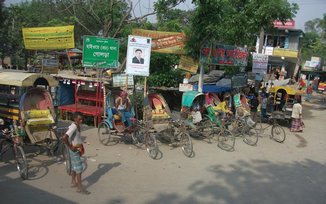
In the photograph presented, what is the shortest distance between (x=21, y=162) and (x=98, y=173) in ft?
5.39

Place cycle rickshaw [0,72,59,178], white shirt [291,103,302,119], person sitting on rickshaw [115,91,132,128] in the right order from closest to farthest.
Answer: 1. cycle rickshaw [0,72,59,178]
2. person sitting on rickshaw [115,91,132,128]
3. white shirt [291,103,302,119]

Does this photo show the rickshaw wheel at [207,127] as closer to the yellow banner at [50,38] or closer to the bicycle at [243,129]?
the bicycle at [243,129]

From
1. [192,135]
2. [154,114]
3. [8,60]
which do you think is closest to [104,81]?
[154,114]

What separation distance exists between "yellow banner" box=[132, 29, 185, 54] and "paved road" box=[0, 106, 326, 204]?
4.48 meters

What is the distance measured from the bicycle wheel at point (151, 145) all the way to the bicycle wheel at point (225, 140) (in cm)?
251

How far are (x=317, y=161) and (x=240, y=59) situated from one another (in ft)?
22.6

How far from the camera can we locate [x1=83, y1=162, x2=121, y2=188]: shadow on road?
7301 mm

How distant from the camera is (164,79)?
Result: 1584 cm

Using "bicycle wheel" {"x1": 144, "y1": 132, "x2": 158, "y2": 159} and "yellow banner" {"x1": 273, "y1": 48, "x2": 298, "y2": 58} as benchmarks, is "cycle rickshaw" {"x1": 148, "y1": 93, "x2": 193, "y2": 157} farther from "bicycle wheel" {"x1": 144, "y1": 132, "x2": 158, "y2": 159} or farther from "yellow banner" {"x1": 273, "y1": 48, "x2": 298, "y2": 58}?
"yellow banner" {"x1": 273, "y1": 48, "x2": 298, "y2": 58}

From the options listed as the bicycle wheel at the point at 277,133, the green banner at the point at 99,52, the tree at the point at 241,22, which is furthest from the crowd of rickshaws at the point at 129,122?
the tree at the point at 241,22

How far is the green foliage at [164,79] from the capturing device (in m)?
15.8

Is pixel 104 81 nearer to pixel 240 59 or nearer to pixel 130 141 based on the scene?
pixel 130 141

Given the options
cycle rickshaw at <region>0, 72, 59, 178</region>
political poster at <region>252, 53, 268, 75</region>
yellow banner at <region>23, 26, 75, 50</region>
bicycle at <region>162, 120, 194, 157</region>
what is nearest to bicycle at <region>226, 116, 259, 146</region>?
bicycle at <region>162, 120, 194, 157</region>

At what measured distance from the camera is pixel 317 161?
1038cm
